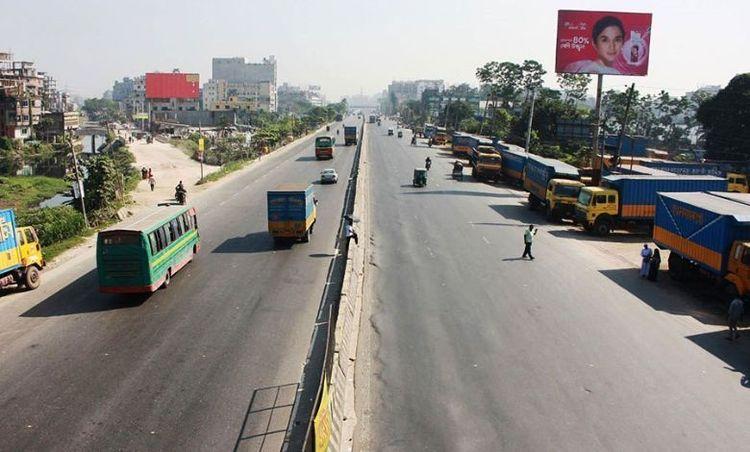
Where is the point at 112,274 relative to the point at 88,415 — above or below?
above

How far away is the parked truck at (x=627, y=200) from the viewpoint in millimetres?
34031

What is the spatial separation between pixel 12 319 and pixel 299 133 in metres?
136

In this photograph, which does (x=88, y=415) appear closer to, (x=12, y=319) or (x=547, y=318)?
(x=12, y=319)

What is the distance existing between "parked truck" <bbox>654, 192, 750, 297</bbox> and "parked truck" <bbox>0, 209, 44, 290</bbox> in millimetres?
25364

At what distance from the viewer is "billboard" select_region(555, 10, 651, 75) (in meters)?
50.0

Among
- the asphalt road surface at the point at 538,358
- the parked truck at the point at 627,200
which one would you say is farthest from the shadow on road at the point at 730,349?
the parked truck at the point at 627,200

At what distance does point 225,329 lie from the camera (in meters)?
17.9

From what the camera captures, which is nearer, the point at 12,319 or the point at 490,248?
the point at 12,319

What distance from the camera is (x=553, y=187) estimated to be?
128ft

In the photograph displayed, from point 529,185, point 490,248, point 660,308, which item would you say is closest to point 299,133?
point 529,185

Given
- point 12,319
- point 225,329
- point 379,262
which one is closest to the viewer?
point 225,329

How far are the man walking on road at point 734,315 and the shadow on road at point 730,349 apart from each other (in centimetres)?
21

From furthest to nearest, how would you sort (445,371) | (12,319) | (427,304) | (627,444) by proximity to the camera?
(427,304) → (12,319) → (445,371) → (627,444)

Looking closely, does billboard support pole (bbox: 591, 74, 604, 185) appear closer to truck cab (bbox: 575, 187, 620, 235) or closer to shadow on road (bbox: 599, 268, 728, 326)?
truck cab (bbox: 575, 187, 620, 235)
